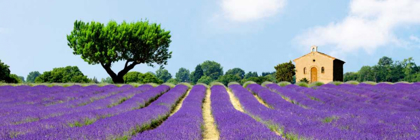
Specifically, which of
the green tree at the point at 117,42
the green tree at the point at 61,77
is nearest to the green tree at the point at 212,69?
the green tree at the point at 61,77

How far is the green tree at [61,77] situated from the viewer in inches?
1601

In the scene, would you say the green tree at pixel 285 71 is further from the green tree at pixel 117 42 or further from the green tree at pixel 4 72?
the green tree at pixel 4 72

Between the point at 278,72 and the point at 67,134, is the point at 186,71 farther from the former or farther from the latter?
the point at 67,134

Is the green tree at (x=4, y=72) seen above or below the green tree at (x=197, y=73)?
below

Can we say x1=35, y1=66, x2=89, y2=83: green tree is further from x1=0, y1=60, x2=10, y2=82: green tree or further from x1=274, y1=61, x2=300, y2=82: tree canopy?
x1=274, y1=61, x2=300, y2=82: tree canopy

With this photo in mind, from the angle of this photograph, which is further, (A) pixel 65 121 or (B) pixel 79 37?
(B) pixel 79 37

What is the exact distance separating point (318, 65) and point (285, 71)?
453 centimetres

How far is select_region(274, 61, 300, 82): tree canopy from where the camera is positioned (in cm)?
3752

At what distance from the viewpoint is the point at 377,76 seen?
2514 inches

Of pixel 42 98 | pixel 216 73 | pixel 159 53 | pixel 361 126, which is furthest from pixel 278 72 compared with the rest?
pixel 216 73

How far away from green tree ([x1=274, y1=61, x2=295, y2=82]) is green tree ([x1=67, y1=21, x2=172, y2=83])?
15054 mm

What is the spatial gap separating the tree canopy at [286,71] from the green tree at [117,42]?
1505 centimetres

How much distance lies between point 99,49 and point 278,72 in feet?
69.8

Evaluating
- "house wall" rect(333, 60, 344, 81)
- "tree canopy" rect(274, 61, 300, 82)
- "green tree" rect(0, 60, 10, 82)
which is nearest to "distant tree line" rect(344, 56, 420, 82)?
"house wall" rect(333, 60, 344, 81)
